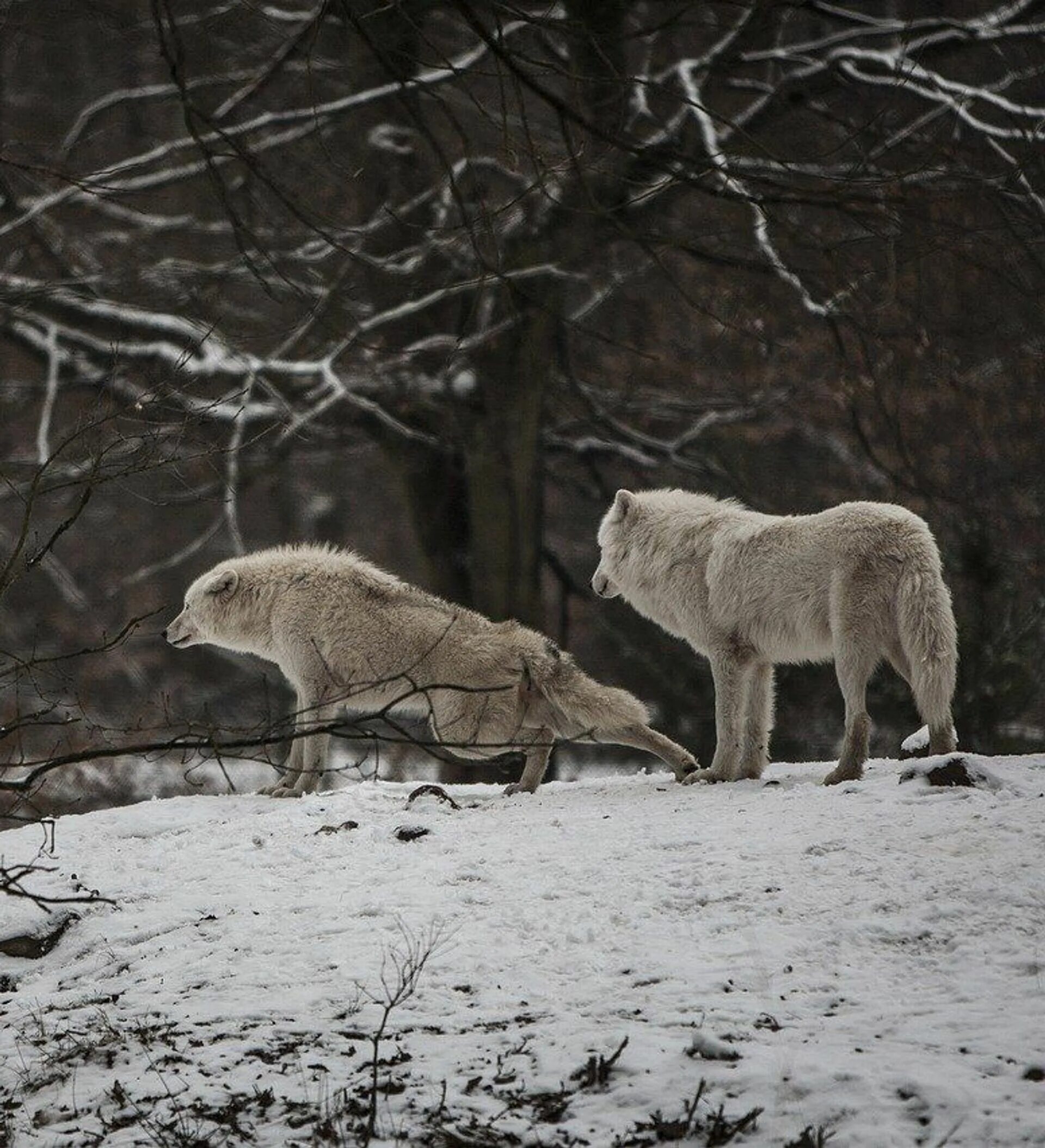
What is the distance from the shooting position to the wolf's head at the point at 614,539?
964cm

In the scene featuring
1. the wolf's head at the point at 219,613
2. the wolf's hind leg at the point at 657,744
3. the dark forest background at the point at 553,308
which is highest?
the dark forest background at the point at 553,308

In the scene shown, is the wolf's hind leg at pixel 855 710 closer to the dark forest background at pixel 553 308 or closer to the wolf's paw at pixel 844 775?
the wolf's paw at pixel 844 775

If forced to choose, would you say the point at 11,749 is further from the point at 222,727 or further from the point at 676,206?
the point at 676,206

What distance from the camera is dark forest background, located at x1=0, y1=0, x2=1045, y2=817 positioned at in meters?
12.2

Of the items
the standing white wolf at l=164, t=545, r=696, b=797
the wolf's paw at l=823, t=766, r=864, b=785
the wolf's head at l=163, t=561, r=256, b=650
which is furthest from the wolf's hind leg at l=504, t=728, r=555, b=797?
the wolf's head at l=163, t=561, r=256, b=650

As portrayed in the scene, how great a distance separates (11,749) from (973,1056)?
3540 mm

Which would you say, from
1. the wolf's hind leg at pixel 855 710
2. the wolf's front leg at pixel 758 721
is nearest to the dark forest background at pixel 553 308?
the wolf's hind leg at pixel 855 710

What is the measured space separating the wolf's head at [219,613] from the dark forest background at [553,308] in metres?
0.65

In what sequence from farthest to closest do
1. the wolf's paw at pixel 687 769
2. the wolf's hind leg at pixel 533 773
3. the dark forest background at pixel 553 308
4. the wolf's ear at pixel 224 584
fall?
the dark forest background at pixel 553 308
the wolf's ear at pixel 224 584
the wolf's hind leg at pixel 533 773
the wolf's paw at pixel 687 769

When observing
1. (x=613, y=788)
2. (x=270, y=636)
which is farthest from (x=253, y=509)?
(x=613, y=788)

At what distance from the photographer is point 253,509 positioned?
26.6 meters

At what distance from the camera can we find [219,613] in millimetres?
10141

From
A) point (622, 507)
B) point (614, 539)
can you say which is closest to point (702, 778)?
point (614, 539)

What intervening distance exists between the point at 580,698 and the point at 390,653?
131 centimetres
